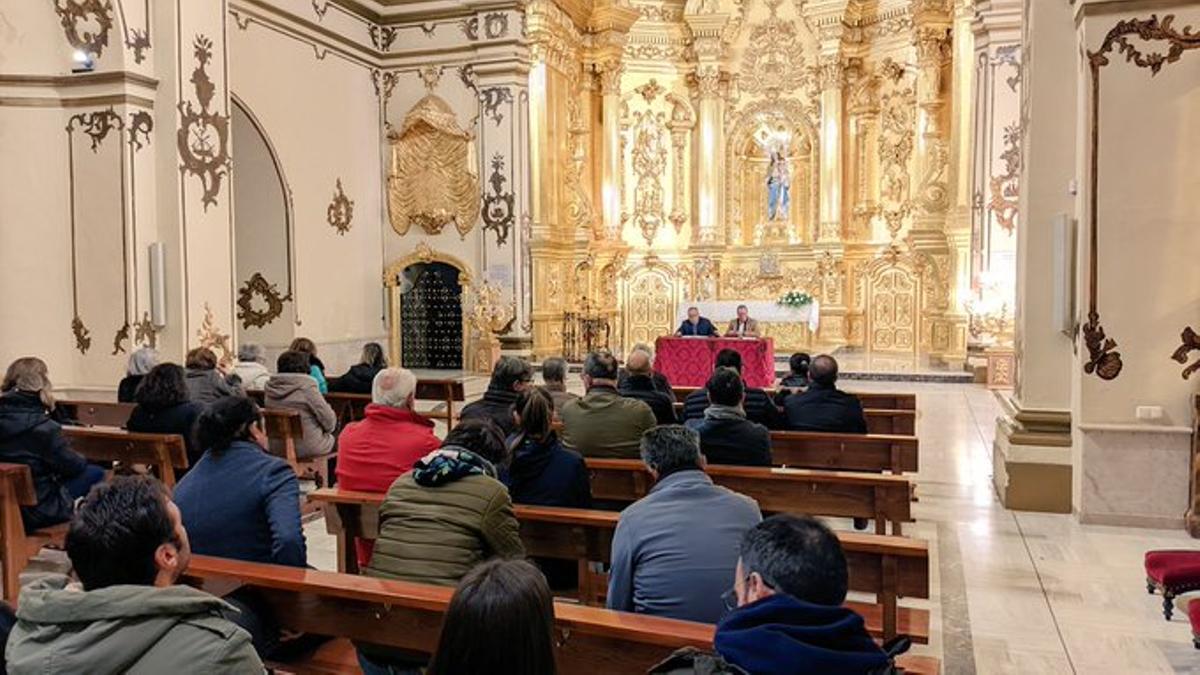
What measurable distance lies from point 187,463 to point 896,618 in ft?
12.9

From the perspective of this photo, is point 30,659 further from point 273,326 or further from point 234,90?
point 273,326

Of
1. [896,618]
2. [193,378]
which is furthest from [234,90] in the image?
[896,618]

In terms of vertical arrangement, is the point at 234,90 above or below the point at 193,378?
above

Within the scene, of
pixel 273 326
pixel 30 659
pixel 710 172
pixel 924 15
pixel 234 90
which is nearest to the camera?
pixel 30 659

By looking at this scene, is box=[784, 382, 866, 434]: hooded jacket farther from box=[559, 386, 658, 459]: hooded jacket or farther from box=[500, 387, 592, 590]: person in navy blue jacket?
box=[500, 387, 592, 590]: person in navy blue jacket

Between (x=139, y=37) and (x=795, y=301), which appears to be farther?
(x=795, y=301)

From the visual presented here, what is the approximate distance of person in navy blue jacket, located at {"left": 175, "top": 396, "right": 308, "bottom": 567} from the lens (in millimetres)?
3119

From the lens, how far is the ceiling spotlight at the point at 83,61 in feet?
28.1

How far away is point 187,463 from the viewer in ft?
16.8

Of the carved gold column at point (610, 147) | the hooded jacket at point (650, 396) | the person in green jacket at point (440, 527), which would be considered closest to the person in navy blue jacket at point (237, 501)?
the person in green jacket at point (440, 527)

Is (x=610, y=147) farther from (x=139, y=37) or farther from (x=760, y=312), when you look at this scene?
(x=139, y=37)

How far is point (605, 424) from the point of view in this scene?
489 cm

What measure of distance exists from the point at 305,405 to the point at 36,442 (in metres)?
1.98

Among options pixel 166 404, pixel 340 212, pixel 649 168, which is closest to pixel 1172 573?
pixel 166 404
